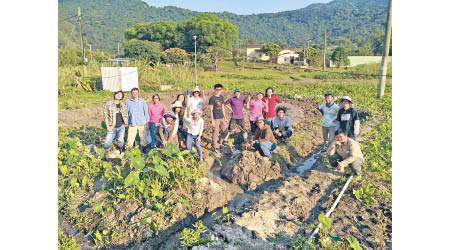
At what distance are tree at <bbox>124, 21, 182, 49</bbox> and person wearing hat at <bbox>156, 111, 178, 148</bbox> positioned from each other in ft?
102

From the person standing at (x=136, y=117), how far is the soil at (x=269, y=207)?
4.52 feet

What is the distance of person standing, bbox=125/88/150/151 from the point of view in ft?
18.5

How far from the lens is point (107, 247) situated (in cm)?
354

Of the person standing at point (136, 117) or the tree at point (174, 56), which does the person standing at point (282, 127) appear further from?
the tree at point (174, 56)

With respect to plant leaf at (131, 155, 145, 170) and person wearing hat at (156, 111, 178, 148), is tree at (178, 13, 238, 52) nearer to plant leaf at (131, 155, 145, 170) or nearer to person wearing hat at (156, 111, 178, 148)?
person wearing hat at (156, 111, 178, 148)

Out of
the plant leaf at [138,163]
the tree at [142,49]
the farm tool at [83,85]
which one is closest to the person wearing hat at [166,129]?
the plant leaf at [138,163]

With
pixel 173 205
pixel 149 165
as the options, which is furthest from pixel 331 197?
pixel 149 165

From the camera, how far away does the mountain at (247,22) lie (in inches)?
2697

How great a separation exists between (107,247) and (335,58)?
34637 mm

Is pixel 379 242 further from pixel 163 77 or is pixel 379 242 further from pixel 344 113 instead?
pixel 163 77

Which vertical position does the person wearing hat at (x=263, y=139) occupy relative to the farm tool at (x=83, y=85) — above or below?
below

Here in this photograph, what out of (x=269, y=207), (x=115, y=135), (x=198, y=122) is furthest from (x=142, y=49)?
(x=269, y=207)

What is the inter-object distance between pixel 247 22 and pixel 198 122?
74.5 metres

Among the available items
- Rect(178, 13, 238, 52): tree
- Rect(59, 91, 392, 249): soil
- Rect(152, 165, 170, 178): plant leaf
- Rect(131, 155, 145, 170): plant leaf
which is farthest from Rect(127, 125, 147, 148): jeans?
Rect(178, 13, 238, 52): tree
